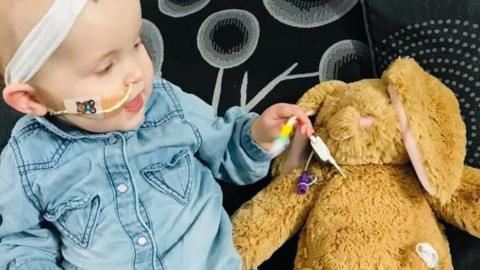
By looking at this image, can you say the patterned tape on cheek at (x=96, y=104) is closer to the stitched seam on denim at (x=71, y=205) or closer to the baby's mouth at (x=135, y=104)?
the baby's mouth at (x=135, y=104)

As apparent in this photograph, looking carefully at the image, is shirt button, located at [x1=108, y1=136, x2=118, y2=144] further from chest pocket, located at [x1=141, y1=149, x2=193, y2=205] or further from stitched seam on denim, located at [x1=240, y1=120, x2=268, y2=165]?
stitched seam on denim, located at [x1=240, y1=120, x2=268, y2=165]

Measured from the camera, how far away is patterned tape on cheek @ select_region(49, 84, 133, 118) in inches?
32.8

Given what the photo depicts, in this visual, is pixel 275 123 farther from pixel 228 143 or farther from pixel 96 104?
pixel 96 104

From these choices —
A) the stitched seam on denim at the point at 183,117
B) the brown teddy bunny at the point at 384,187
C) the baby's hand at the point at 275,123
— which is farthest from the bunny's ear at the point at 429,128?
the stitched seam on denim at the point at 183,117

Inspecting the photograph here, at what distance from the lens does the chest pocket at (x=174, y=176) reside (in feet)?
3.03

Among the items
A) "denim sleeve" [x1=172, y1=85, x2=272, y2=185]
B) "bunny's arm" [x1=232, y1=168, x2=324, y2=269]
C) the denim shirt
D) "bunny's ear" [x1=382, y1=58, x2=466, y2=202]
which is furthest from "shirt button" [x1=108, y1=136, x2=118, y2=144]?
"bunny's ear" [x1=382, y1=58, x2=466, y2=202]

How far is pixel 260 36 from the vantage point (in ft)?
3.66

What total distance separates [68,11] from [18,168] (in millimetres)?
228

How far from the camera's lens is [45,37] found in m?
0.78

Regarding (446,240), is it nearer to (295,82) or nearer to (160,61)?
(295,82)

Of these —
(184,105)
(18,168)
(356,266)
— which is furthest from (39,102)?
(356,266)

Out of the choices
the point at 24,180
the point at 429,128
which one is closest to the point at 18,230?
the point at 24,180

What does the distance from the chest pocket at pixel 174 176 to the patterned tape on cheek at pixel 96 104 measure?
0.38ft

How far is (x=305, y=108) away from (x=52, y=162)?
337 mm
